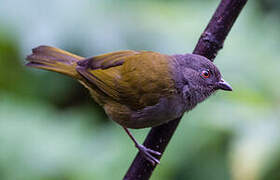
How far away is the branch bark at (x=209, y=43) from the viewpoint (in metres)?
2.48

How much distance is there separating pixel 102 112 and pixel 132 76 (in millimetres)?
1271

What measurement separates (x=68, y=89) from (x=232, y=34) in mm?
1976

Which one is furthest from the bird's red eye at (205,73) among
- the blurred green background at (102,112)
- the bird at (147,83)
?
the blurred green background at (102,112)

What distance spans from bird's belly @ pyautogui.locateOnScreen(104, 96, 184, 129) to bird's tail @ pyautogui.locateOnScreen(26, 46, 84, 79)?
449 millimetres

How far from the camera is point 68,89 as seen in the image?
181 inches

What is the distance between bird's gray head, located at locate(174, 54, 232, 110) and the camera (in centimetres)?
320

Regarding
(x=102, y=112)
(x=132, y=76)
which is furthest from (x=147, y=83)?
(x=102, y=112)

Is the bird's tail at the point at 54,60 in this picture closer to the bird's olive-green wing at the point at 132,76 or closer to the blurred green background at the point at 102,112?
the bird's olive-green wing at the point at 132,76

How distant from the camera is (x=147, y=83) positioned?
3186 millimetres

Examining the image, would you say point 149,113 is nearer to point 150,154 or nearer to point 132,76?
point 132,76

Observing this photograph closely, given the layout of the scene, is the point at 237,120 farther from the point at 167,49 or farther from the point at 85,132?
the point at 85,132

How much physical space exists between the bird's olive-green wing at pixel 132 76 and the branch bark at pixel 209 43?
46 cm

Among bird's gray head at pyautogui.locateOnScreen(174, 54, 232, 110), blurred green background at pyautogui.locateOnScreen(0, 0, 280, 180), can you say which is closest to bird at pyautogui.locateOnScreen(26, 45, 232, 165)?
bird's gray head at pyautogui.locateOnScreen(174, 54, 232, 110)

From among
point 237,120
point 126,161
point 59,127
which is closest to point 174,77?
point 237,120
